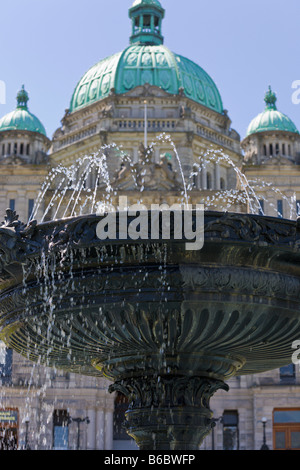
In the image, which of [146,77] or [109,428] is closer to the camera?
[109,428]

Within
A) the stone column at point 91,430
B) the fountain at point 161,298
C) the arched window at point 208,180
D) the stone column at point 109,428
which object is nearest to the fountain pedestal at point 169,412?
the fountain at point 161,298

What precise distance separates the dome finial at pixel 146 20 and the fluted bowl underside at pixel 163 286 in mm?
57536

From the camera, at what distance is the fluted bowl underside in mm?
8844

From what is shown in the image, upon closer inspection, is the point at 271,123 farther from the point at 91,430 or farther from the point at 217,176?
the point at 91,430

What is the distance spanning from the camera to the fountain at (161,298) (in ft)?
29.0

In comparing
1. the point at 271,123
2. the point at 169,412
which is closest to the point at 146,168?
the point at 271,123

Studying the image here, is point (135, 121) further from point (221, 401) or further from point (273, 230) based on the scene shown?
point (273, 230)

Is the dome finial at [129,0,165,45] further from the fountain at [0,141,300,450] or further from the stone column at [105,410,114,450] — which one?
the fountain at [0,141,300,450]

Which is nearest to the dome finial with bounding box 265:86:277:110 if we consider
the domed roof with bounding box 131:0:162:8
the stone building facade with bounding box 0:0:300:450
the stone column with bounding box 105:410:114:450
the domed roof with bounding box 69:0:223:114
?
the stone building facade with bounding box 0:0:300:450

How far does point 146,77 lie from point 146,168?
43.7 feet

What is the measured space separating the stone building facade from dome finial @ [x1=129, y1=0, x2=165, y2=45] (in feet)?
0.35

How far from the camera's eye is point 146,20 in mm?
66062

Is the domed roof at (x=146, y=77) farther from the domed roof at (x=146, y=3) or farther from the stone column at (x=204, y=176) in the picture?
the domed roof at (x=146, y=3)
